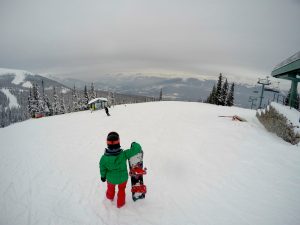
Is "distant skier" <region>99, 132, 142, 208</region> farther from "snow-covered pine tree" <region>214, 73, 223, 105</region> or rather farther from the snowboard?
"snow-covered pine tree" <region>214, 73, 223, 105</region>

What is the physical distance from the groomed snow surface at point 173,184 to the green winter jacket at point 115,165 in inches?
38.0

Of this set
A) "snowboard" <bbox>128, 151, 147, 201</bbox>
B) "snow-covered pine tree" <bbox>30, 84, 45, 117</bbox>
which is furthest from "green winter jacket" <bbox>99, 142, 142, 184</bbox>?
"snow-covered pine tree" <bbox>30, 84, 45, 117</bbox>

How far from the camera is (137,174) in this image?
4883 mm

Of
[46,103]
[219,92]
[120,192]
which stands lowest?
[46,103]

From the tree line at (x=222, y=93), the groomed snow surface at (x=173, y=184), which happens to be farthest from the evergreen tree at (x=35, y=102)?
the tree line at (x=222, y=93)

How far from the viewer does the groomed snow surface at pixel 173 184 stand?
4660 millimetres

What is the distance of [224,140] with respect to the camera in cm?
1000

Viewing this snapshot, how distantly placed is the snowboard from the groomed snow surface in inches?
11.5

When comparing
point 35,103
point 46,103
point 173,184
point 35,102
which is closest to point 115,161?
point 173,184

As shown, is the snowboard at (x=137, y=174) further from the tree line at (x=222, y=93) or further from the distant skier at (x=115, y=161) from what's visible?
the tree line at (x=222, y=93)

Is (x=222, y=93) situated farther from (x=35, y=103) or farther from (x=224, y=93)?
(x=35, y=103)

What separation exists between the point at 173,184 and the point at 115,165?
2618 mm

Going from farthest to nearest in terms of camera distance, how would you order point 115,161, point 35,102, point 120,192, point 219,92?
point 35,102, point 219,92, point 120,192, point 115,161

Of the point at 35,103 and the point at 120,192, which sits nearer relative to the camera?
the point at 120,192
